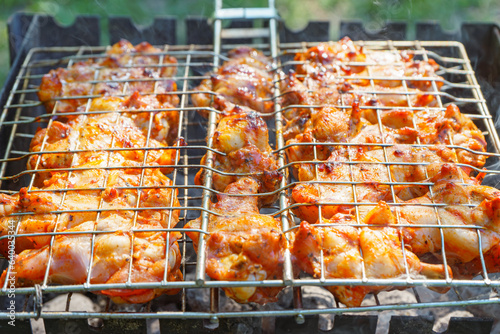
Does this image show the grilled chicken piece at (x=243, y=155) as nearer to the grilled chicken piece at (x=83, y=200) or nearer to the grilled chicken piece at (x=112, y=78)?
the grilled chicken piece at (x=83, y=200)

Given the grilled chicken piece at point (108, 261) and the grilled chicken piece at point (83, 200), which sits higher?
the grilled chicken piece at point (83, 200)

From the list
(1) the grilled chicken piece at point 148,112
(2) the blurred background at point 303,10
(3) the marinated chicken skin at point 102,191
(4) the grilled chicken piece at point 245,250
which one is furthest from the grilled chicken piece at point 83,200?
(2) the blurred background at point 303,10

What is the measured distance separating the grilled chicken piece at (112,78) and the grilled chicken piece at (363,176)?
5.19 ft

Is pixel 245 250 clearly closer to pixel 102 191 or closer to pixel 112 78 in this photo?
pixel 102 191

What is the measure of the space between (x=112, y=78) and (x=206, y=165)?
5.21 feet

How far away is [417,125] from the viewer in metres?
3.82

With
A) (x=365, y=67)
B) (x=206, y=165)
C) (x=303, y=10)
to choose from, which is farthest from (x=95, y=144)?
(x=303, y=10)

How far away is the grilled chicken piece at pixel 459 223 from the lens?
297cm

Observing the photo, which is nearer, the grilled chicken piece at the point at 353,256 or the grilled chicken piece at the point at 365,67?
the grilled chicken piece at the point at 353,256

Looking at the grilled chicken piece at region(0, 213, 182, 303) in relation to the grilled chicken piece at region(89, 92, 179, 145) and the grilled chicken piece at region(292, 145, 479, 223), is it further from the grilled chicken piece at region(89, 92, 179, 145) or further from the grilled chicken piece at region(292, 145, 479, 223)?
the grilled chicken piece at region(89, 92, 179, 145)

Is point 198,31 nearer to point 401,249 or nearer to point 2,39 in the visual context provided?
point 401,249

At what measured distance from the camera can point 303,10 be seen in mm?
8734

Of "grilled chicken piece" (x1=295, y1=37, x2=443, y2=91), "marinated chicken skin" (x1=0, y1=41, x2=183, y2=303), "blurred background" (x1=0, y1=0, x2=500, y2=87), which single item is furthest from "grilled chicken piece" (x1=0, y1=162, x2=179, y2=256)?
"blurred background" (x1=0, y1=0, x2=500, y2=87)

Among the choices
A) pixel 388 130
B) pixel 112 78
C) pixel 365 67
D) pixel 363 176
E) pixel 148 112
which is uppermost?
pixel 365 67
